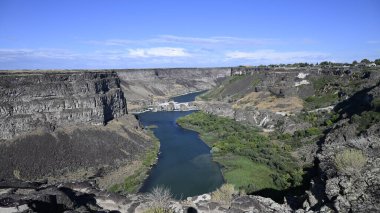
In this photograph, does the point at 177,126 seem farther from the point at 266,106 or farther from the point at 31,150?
the point at 31,150

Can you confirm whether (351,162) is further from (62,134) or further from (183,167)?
(62,134)

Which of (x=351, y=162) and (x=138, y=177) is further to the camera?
(x=138, y=177)

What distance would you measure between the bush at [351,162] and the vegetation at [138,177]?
2619cm

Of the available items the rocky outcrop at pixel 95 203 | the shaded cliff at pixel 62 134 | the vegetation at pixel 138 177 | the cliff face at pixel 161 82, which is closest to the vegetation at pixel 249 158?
the vegetation at pixel 138 177

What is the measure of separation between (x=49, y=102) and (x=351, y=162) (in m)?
48.2

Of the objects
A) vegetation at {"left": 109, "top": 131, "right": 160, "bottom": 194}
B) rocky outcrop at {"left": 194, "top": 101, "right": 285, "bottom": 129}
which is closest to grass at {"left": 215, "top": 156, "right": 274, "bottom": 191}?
vegetation at {"left": 109, "top": 131, "right": 160, "bottom": 194}

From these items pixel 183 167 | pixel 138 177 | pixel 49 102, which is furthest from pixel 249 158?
pixel 49 102

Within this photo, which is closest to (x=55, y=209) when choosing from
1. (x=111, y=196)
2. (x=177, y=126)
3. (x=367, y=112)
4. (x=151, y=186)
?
(x=111, y=196)

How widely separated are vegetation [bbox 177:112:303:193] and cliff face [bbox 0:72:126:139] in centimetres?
2233

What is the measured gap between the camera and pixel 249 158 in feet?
198

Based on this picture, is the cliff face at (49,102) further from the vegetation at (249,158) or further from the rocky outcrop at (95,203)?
the vegetation at (249,158)

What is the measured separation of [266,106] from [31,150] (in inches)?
2194

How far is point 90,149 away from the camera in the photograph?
59.2 metres

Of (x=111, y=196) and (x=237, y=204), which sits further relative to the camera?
(x=111, y=196)
